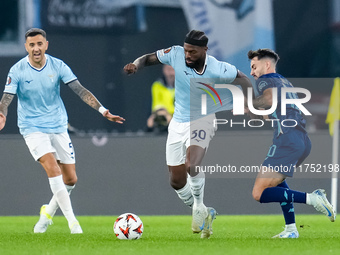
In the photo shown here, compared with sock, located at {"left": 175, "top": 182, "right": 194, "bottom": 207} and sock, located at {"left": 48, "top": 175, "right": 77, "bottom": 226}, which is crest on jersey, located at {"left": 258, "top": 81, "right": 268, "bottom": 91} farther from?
sock, located at {"left": 48, "top": 175, "right": 77, "bottom": 226}

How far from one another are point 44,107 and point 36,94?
0.16 m

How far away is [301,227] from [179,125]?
2351 mm

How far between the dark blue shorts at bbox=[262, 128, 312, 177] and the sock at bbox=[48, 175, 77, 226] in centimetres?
210

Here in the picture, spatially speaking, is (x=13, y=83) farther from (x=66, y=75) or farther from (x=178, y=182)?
(x=178, y=182)

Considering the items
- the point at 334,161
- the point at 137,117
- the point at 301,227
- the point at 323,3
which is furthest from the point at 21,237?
the point at 323,3

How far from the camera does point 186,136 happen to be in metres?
9.00

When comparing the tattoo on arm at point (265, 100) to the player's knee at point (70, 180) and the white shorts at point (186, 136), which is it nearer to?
the white shorts at point (186, 136)

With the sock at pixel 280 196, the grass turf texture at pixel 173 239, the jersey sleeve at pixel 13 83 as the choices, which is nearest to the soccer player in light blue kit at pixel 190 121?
the grass turf texture at pixel 173 239

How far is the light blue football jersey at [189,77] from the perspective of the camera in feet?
29.5

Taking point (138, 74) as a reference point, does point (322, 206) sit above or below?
below

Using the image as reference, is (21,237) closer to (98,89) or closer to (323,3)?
(98,89)

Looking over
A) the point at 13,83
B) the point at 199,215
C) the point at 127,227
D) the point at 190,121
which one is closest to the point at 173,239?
the point at 199,215

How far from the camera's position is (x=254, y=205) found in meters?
12.6

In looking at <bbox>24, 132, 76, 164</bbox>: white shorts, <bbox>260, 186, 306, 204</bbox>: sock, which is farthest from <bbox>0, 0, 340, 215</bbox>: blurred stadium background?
<bbox>260, 186, 306, 204</bbox>: sock
